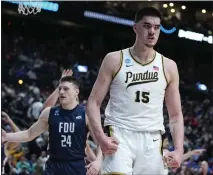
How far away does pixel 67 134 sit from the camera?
248 inches

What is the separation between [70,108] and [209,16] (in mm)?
33340

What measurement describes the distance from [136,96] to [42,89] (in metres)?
20.4

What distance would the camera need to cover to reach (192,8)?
1558 inches

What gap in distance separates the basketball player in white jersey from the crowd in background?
9.79m

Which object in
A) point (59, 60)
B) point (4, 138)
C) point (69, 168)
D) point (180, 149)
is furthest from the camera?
point (59, 60)

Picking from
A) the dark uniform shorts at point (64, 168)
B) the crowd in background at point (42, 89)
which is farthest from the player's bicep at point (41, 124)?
the crowd in background at point (42, 89)

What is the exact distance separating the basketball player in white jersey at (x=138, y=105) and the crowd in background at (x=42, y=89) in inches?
385

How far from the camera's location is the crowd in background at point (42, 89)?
16.8m

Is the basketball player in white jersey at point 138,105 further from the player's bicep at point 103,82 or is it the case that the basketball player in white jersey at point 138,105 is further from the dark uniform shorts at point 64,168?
the dark uniform shorts at point 64,168

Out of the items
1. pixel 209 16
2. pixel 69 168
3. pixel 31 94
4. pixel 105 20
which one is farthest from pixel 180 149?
pixel 209 16

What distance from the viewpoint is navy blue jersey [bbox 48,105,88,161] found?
6.21 metres

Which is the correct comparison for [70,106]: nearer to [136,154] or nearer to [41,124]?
[41,124]

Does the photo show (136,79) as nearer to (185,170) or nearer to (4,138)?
(4,138)

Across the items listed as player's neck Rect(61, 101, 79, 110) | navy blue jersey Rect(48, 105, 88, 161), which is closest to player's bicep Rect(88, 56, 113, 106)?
navy blue jersey Rect(48, 105, 88, 161)
